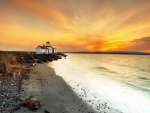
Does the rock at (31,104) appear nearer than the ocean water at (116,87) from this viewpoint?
Yes

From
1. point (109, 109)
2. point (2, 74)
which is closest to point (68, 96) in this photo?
point (109, 109)

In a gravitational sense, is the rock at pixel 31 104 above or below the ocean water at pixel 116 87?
above

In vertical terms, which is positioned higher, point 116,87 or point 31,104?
point 31,104

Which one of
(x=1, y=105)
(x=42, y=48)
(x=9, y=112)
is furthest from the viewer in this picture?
(x=42, y=48)

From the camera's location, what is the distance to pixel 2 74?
26.5 m

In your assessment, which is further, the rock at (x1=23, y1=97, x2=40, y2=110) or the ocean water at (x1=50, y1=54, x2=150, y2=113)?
the ocean water at (x1=50, y1=54, x2=150, y2=113)

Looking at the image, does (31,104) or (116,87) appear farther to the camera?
(116,87)

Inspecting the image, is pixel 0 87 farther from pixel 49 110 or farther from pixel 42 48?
pixel 42 48

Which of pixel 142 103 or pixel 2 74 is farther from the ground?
pixel 2 74

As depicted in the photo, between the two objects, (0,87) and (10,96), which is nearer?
(10,96)

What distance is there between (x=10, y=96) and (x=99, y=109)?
7.38 meters

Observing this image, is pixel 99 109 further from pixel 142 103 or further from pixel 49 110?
pixel 142 103

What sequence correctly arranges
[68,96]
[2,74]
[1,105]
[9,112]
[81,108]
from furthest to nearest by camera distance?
[2,74]
[68,96]
[81,108]
[1,105]
[9,112]

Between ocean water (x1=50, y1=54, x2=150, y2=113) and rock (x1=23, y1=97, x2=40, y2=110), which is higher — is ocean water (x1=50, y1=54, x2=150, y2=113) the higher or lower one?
the lower one
